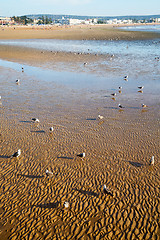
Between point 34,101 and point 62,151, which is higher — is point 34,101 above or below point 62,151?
above

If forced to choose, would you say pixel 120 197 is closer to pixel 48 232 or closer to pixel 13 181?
pixel 48 232

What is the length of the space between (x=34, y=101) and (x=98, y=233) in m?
13.3

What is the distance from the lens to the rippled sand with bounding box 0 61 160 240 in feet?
22.8

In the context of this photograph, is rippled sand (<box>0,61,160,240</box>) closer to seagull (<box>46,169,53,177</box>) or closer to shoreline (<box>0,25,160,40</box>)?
seagull (<box>46,169,53,177</box>)

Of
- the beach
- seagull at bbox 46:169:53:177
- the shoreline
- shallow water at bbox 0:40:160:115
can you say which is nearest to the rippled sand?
the beach

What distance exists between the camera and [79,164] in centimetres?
988

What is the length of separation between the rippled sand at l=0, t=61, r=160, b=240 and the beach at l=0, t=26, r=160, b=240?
0.12 feet

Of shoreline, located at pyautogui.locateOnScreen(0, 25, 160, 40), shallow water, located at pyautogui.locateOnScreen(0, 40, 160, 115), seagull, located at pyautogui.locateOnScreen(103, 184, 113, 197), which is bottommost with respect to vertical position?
seagull, located at pyautogui.locateOnScreen(103, 184, 113, 197)

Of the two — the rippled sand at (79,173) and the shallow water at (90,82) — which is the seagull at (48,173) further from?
the shallow water at (90,82)

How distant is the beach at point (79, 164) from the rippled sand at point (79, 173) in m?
0.04

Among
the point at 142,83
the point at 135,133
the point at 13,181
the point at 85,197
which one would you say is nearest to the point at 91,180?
the point at 85,197

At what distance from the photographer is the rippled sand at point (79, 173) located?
695 centimetres

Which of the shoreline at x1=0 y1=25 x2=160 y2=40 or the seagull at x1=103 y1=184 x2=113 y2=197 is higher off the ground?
the shoreline at x1=0 y1=25 x2=160 y2=40

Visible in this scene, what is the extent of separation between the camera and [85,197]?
802 centimetres
